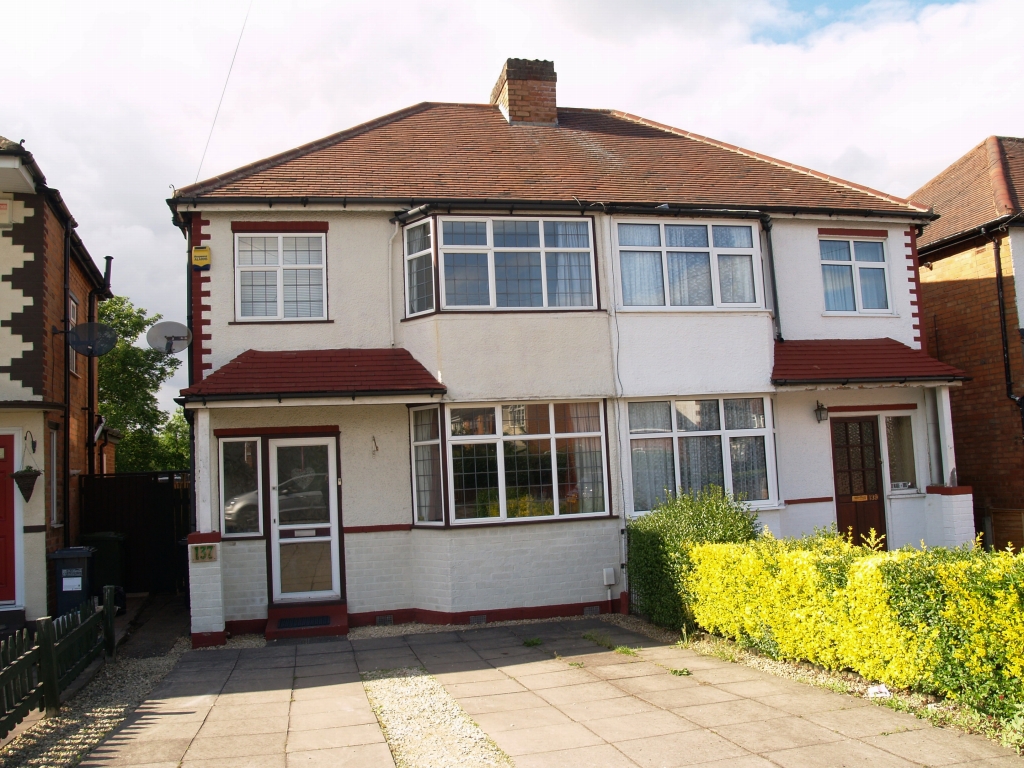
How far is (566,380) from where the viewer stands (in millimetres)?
11562

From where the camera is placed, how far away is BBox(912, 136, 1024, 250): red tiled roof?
50.1ft

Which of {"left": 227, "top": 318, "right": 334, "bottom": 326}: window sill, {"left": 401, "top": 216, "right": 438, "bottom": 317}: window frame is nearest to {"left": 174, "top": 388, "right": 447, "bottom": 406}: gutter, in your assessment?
{"left": 401, "top": 216, "right": 438, "bottom": 317}: window frame

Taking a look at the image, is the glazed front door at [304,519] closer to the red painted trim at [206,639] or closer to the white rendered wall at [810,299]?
the red painted trim at [206,639]

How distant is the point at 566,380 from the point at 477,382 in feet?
4.14

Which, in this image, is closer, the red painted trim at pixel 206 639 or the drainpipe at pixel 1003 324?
the red painted trim at pixel 206 639

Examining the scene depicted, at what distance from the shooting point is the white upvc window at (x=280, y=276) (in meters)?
11.7

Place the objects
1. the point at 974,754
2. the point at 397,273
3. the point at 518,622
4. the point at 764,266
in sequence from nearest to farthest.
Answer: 1. the point at 974,754
2. the point at 518,622
3. the point at 397,273
4. the point at 764,266

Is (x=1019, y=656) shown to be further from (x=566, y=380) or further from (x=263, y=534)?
(x=263, y=534)

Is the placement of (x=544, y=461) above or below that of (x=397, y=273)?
below

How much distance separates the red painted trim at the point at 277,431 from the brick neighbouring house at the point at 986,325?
11.4 meters

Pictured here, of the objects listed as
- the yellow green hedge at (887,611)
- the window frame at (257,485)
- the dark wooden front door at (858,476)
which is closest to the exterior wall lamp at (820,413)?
the dark wooden front door at (858,476)

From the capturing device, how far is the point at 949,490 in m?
13.0

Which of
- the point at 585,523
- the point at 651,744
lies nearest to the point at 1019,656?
the point at 651,744

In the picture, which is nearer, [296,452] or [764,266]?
[296,452]
